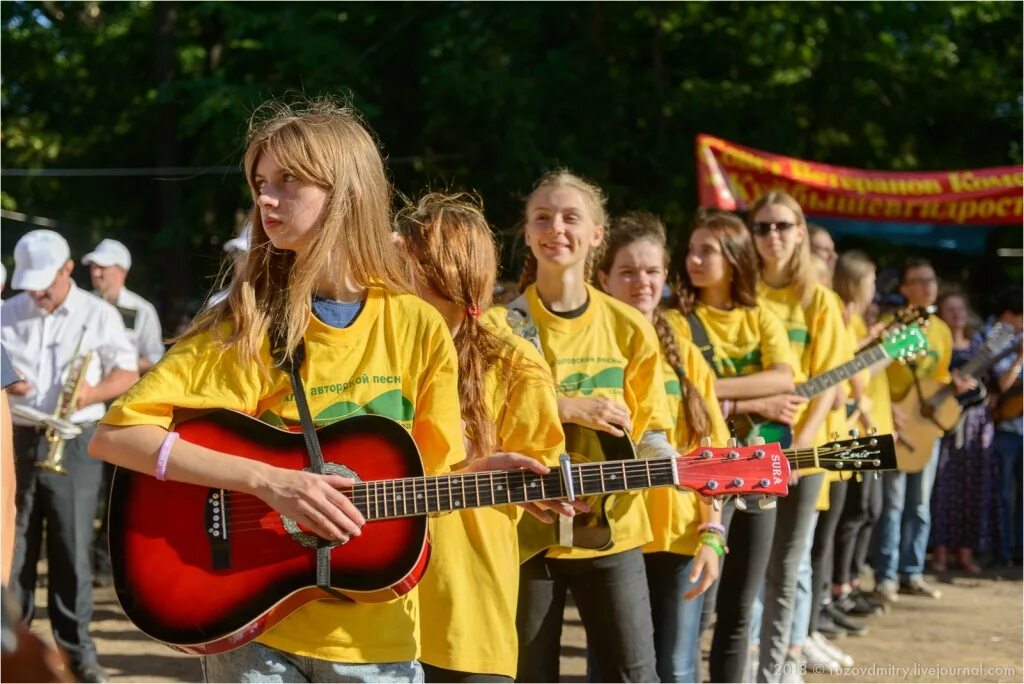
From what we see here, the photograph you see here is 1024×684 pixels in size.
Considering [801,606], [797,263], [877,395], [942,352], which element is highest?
[797,263]

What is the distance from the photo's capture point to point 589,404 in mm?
4219

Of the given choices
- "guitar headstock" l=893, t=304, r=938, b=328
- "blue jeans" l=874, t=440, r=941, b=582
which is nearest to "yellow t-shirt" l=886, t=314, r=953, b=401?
"blue jeans" l=874, t=440, r=941, b=582

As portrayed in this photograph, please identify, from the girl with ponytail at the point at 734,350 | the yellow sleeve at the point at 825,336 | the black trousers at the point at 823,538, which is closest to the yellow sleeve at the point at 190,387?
the girl with ponytail at the point at 734,350

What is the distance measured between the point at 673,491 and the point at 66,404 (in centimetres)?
363

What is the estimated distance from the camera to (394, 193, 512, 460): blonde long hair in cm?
365

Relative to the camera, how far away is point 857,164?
17.7 metres

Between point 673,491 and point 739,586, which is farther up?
point 673,491

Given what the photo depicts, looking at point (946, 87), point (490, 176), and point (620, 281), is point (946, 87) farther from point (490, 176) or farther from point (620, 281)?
A: point (620, 281)

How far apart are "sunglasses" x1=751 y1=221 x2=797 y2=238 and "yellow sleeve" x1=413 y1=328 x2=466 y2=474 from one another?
354 centimetres

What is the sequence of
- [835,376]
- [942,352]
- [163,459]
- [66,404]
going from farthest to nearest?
[942,352] < [66,404] < [835,376] < [163,459]

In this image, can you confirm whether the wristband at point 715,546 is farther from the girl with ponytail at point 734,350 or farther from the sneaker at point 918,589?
the sneaker at point 918,589

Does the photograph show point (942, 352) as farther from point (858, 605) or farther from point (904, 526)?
point (858, 605)

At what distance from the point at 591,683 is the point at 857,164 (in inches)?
552

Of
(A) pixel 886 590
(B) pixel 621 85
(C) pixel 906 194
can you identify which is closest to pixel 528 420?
(A) pixel 886 590
